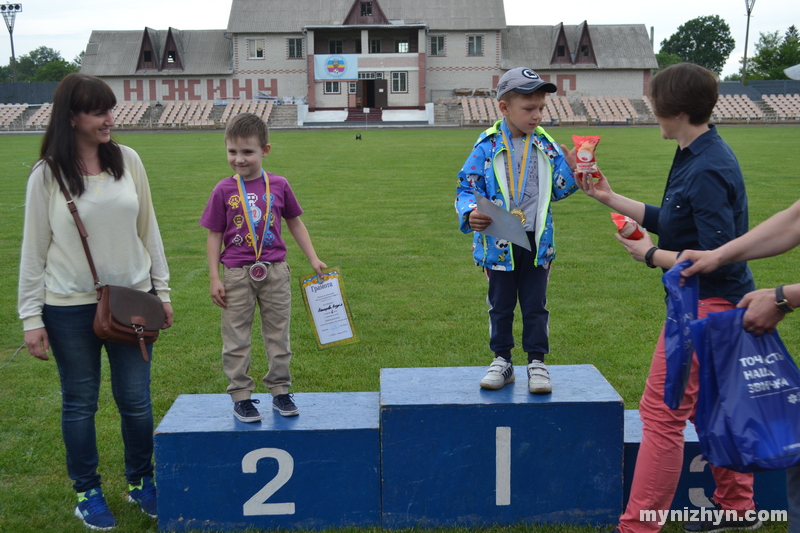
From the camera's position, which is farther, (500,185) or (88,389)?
(500,185)

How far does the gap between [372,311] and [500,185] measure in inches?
148

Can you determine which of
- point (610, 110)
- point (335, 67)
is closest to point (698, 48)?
point (610, 110)

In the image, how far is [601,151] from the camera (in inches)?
1011

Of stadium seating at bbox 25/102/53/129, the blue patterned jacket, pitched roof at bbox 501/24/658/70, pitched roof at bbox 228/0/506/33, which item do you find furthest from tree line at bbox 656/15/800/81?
the blue patterned jacket

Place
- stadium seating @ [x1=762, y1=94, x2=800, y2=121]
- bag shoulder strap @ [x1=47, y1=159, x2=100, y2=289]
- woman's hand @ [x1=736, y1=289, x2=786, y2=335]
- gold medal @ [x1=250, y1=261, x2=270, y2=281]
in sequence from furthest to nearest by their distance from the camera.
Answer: stadium seating @ [x1=762, y1=94, x2=800, y2=121]
gold medal @ [x1=250, y1=261, x2=270, y2=281]
bag shoulder strap @ [x1=47, y1=159, x2=100, y2=289]
woman's hand @ [x1=736, y1=289, x2=786, y2=335]

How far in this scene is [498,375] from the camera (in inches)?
149

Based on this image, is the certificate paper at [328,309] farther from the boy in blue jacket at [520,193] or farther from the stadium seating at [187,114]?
the stadium seating at [187,114]

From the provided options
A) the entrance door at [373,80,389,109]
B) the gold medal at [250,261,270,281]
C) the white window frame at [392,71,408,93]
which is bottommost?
the gold medal at [250,261,270,281]

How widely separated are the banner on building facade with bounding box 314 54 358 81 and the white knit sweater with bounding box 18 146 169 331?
2208 inches

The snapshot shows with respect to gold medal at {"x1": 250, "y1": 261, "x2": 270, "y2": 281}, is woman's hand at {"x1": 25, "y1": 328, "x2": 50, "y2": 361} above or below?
below

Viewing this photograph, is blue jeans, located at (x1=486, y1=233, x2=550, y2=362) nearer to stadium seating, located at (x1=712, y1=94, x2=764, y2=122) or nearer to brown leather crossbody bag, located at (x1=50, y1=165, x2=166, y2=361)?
brown leather crossbody bag, located at (x1=50, y1=165, x2=166, y2=361)

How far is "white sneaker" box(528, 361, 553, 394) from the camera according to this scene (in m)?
3.62

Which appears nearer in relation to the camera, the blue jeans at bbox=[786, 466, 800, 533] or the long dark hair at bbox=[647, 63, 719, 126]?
the blue jeans at bbox=[786, 466, 800, 533]

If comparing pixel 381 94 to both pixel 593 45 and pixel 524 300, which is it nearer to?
pixel 593 45
